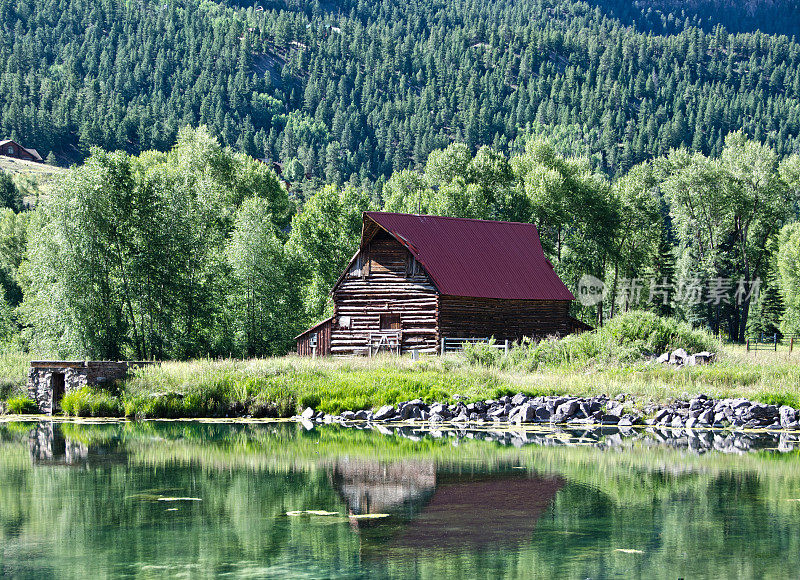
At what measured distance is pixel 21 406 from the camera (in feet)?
98.4

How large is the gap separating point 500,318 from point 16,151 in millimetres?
138090

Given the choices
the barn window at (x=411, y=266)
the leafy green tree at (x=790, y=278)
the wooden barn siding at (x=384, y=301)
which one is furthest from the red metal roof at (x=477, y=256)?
the leafy green tree at (x=790, y=278)

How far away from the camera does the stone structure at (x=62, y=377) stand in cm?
2916

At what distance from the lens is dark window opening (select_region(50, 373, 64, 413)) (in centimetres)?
2955

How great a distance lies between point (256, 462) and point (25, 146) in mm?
173286

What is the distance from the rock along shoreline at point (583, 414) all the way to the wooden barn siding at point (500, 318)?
16112 millimetres

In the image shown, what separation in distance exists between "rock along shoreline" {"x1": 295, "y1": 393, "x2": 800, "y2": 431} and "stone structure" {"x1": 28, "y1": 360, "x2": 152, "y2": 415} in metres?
6.13

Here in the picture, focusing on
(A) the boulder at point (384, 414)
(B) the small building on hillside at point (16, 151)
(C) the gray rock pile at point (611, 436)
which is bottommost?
(C) the gray rock pile at point (611, 436)

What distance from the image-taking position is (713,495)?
15.8 m

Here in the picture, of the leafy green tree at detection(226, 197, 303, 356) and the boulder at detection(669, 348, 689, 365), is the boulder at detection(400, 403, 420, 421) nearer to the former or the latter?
the boulder at detection(669, 348, 689, 365)

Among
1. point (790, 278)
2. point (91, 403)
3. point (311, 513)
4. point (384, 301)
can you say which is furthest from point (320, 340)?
point (790, 278)

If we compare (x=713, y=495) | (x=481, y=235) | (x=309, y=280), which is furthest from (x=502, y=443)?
(x=309, y=280)

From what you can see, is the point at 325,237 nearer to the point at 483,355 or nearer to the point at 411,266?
the point at 411,266

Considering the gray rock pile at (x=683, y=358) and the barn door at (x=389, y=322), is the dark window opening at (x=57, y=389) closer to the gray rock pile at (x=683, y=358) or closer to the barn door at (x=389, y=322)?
the barn door at (x=389, y=322)
